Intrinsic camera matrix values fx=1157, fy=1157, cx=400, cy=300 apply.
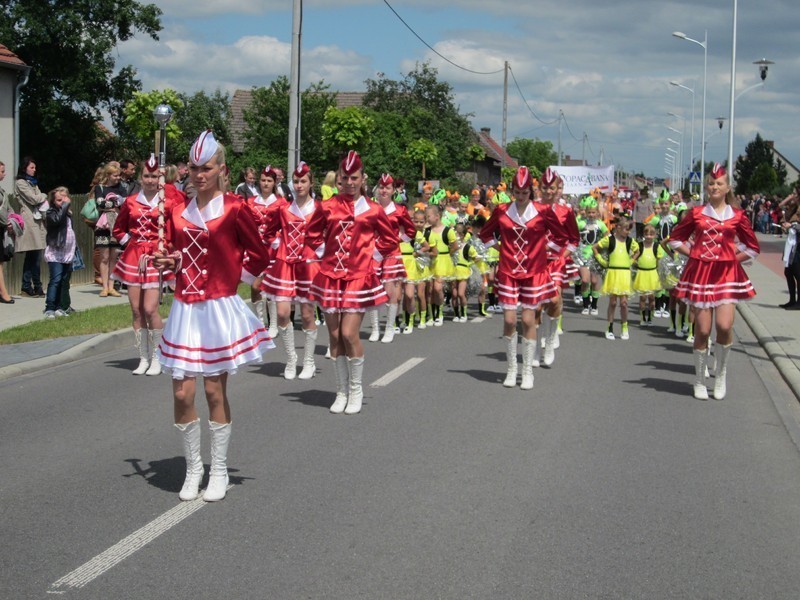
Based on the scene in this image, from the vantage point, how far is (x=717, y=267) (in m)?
10.5

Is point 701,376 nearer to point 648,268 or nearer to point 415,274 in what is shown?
point 648,268

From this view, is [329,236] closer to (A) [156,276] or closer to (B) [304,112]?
(A) [156,276]

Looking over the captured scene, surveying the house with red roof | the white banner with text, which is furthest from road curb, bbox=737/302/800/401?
the house with red roof

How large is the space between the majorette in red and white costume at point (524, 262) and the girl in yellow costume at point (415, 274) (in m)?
4.59

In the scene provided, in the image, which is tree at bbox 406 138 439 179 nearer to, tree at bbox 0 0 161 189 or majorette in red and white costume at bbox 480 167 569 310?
tree at bbox 0 0 161 189

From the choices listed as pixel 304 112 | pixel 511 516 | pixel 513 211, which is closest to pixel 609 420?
pixel 513 211

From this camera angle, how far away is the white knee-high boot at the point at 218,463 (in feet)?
21.6

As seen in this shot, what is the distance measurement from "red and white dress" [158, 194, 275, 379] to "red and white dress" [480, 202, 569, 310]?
465 centimetres

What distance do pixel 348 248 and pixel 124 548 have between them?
4.34 metres

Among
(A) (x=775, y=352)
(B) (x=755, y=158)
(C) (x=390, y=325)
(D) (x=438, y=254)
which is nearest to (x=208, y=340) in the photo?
(C) (x=390, y=325)

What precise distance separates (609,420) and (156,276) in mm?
4582

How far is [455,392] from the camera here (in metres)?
10.7

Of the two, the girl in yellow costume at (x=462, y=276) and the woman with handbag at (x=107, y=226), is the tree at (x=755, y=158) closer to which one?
the girl in yellow costume at (x=462, y=276)

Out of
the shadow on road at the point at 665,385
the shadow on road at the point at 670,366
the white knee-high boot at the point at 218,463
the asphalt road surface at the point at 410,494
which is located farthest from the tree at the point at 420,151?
the white knee-high boot at the point at 218,463
